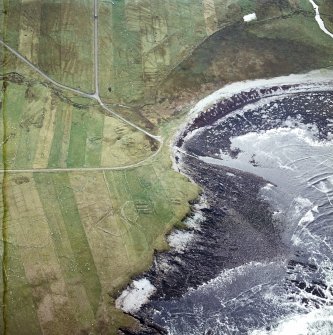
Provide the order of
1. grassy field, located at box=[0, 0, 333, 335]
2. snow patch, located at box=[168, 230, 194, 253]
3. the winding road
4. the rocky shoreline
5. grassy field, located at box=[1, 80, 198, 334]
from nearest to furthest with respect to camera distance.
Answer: grassy field, located at box=[1, 80, 198, 334]
grassy field, located at box=[0, 0, 333, 335]
the rocky shoreline
snow patch, located at box=[168, 230, 194, 253]
the winding road

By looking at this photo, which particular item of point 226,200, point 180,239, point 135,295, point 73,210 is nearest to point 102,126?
point 73,210

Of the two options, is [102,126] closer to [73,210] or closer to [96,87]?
[96,87]

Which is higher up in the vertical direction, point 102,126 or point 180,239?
point 102,126

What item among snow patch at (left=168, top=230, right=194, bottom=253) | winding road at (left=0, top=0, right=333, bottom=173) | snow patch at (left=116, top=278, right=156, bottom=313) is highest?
winding road at (left=0, top=0, right=333, bottom=173)

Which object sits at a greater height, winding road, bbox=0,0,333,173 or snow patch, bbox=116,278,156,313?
winding road, bbox=0,0,333,173

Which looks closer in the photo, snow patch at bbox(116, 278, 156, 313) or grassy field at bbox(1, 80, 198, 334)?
grassy field at bbox(1, 80, 198, 334)

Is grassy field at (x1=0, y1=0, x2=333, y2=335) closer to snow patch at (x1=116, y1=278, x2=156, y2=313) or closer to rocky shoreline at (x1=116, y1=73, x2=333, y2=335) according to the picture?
snow patch at (x1=116, y1=278, x2=156, y2=313)

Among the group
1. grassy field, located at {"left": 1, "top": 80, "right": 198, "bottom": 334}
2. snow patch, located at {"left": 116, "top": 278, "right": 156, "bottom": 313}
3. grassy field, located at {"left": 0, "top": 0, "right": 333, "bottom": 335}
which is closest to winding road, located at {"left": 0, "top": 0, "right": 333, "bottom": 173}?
grassy field, located at {"left": 0, "top": 0, "right": 333, "bottom": 335}

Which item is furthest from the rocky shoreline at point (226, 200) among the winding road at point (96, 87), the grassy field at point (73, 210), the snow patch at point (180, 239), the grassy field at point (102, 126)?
the winding road at point (96, 87)

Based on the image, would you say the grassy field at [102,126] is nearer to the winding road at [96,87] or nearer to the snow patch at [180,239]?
the winding road at [96,87]
